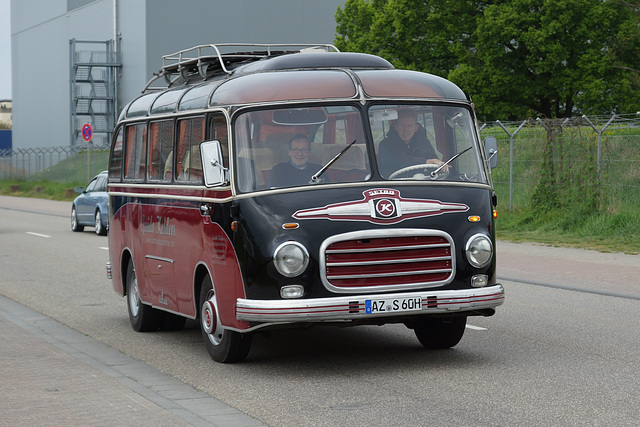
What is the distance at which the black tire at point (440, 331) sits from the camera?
9.11m

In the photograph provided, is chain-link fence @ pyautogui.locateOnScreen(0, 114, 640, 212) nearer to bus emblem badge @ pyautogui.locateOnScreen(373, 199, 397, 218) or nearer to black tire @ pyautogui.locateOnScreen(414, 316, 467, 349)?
black tire @ pyautogui.locateOnScreen(414, 316, 467, 349)

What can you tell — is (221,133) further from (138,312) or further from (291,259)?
(138,312)

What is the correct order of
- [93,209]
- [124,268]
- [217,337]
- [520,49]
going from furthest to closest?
[520,49]
[93,209]
[124,268]
[217,337]

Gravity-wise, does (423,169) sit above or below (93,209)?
above

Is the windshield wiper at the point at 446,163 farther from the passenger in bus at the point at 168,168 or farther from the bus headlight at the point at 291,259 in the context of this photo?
the passenger in bus at the point at 168,168

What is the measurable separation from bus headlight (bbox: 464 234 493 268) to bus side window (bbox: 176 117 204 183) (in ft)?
7.56

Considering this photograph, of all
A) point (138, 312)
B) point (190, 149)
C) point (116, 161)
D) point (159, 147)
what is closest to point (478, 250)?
point (190, 149)

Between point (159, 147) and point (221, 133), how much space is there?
167 centimetres

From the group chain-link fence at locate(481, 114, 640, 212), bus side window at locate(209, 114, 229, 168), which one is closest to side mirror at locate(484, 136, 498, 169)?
bus side window at locate(209, 114, 229, 168)

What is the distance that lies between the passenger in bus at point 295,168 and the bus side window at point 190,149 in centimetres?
94

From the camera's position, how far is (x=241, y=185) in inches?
331

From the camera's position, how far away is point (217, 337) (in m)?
8.98

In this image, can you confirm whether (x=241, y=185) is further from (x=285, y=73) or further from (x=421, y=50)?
(x=421, y=50)

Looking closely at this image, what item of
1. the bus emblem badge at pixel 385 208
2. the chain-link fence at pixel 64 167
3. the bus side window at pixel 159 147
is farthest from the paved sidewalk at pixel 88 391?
the chain-link fence at pixel 64 167
